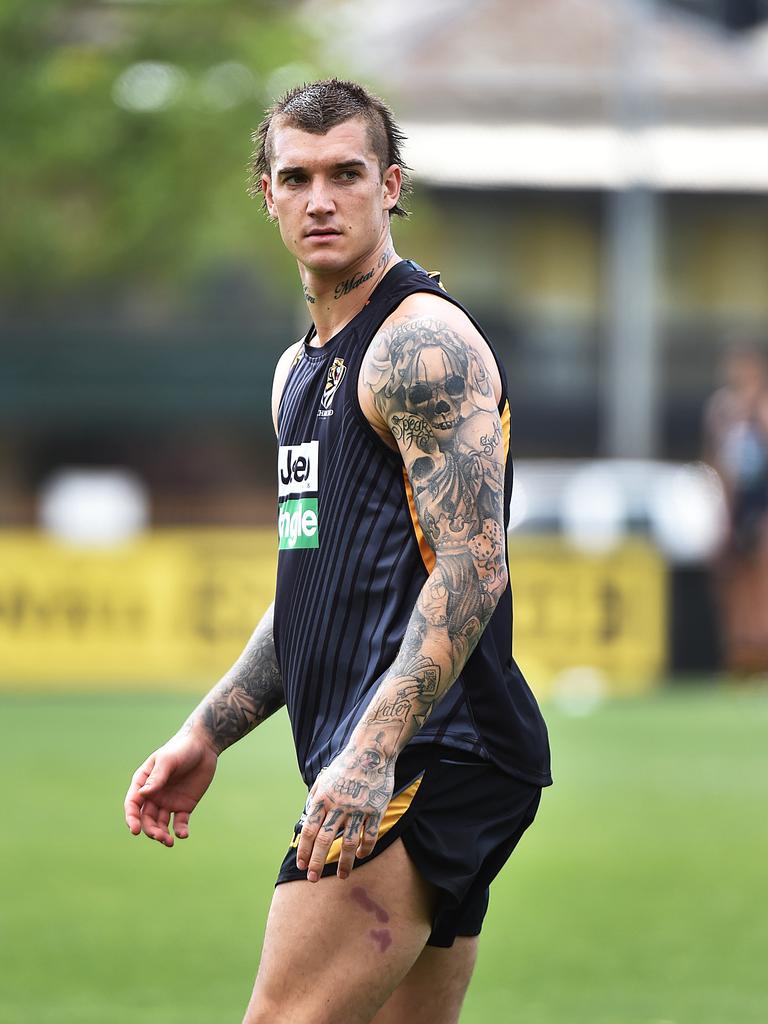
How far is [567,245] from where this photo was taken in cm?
4466

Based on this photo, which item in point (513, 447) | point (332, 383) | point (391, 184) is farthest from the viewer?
point (513, 447)

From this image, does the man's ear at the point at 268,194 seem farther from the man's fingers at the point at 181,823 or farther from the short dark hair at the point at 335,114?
the man's fingers at the point at 181,823

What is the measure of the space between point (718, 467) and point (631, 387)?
18234 mm

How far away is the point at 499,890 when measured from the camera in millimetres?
9086

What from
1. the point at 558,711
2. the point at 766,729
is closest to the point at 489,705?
the point at 766,729

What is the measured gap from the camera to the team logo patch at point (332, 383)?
4.26 m

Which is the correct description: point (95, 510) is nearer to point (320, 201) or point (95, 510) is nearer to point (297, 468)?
point (297, 468)

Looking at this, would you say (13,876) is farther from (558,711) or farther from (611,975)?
(558,711)

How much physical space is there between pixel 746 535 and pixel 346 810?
14376mm

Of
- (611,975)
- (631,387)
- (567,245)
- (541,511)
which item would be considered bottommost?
(611,975)

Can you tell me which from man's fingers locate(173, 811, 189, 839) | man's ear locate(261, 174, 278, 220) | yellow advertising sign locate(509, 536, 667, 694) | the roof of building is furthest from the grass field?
the roof of building

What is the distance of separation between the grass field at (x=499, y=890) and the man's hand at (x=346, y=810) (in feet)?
9.66

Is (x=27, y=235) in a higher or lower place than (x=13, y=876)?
higher

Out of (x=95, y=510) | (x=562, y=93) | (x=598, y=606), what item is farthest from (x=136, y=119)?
(x=562, y=93)
